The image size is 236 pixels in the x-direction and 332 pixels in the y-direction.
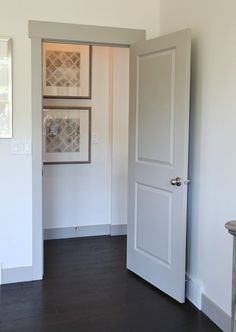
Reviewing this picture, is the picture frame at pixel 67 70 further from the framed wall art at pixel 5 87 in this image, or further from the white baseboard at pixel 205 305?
the white baseboard at pixel 205 305

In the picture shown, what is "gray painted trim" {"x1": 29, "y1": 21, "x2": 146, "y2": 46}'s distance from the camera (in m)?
3.53

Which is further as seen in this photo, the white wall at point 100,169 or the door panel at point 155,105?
the white wall at point 100,169

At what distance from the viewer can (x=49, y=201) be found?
4980mm

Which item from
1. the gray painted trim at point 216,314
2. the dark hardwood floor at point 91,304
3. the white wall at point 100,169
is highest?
the white wall at point 100,169

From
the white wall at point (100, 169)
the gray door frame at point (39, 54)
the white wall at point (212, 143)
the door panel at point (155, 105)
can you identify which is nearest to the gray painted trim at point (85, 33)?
the gray door frame at point (39, 54)

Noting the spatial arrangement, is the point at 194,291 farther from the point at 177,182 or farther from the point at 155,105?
the point at 155,105

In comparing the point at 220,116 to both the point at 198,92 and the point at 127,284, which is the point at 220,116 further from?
the point at 127,284

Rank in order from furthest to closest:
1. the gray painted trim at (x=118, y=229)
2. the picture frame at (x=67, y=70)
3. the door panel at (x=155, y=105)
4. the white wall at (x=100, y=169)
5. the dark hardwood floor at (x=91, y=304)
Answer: the gray painted trim at (x=118, y=229) < the white wall at (x=100, y=169) < the picture frame at (x=67, y=70) < the door panel at (x=155, y=105) < the dark hardwood floor at (x=91, y=304)

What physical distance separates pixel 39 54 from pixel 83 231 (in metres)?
2.38

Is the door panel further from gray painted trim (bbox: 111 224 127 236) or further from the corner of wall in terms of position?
gray painted trim (bbox: 111 224 127 236)

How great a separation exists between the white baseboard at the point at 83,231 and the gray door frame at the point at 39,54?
129cm

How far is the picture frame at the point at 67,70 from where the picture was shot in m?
4.82

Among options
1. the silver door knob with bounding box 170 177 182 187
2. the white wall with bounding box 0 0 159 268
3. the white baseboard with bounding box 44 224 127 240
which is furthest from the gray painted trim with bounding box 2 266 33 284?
the silver door knob with bounding box 170 177 182 187

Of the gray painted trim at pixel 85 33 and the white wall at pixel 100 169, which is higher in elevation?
the gray painted trim at pixel 85 33
